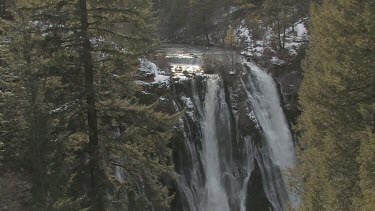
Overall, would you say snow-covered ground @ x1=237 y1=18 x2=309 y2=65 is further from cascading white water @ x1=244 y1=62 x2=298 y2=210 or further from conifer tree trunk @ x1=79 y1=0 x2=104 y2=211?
conifer tree trunk @ x1=79 y1=0 x2=104 y2=211

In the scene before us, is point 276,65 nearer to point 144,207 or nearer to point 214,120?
point 214,120

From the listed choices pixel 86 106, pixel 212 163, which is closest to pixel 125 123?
pixel 86 106

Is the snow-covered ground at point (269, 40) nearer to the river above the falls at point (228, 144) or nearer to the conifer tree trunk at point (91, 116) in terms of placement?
the river above the falls at point (228, 144)

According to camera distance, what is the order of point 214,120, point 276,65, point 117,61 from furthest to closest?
point 276,65, point 214,120, point 117,61

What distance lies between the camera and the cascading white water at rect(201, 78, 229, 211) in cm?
2200

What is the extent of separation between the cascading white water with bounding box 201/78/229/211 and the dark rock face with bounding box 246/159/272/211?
1.48 metres

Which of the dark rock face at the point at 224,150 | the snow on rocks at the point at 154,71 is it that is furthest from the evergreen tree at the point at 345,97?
the snow on rocks at the point at 154,71

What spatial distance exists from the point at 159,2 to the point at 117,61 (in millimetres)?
46908

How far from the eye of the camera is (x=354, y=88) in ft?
38.6

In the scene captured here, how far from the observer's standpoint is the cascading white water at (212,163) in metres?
22.0

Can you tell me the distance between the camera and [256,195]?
2289cm

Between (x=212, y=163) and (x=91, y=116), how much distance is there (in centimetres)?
1468

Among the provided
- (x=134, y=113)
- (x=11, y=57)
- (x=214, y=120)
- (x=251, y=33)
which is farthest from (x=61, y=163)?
(x=251, y=33)

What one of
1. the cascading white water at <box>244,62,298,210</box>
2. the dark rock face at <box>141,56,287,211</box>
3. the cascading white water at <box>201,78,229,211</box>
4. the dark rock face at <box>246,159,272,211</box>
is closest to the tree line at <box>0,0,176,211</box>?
the dark rock face at <box>141,56,287,211</box>
